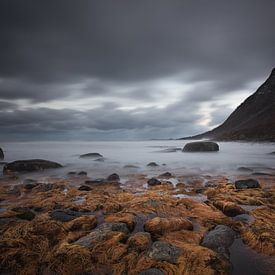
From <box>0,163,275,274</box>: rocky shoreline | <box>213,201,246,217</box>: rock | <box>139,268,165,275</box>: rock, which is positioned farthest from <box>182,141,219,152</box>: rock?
<box>139,268,165,275</box>: rock

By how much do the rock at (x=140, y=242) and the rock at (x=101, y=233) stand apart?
0.37 m

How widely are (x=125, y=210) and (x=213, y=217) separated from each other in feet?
7.39

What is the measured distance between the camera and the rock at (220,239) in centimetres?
416

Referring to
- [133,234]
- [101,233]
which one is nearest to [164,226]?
[133,234]

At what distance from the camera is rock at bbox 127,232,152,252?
4227 millimetres

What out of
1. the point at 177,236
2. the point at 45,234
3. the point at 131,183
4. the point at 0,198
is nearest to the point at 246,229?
the point at 177,236

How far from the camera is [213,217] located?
5812 millimetres

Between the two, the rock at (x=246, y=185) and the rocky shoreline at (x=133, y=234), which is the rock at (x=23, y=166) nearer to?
the rocky shoreline at (x=133, y=234)

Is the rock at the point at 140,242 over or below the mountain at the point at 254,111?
below

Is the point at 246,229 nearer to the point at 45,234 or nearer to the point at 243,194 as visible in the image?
the point at 243,194

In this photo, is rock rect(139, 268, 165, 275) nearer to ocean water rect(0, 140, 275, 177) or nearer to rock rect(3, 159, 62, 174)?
ocean water rect(0, 140, 275, 177)

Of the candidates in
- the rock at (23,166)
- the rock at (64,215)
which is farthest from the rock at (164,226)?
the rock at (23,166)

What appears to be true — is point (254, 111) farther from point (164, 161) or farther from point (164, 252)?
point (164, 252)

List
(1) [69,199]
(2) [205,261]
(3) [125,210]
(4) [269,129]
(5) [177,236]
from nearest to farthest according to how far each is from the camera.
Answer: (2) [205,261] < (5) [177,236] < (3) [125,210] < (1) [69,199] < (4) [269,129]
